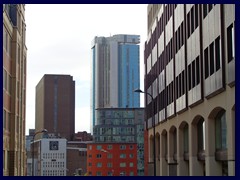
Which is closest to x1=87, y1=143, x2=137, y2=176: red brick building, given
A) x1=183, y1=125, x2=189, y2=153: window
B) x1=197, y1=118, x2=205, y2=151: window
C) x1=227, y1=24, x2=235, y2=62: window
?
x1=183, y1=125, x2=189, y2=153: window

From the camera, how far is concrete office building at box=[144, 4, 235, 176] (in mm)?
27031

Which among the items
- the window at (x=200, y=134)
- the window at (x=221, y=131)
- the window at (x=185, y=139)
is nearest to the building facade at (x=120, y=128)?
the window at (x=185, y=139)

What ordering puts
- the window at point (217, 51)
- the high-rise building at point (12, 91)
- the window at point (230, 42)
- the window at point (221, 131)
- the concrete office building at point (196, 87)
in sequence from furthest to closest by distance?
the high-rise building at point (12, 91) → the window at point (221, 131) → the window at point (217, 51) → the concrete office building at point (196, 87) → the window at point (230, 42)

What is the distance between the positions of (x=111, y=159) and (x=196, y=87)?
9807cm

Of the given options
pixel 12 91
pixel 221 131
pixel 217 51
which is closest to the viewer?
pixel 217 51

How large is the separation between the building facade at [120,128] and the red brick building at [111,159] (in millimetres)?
846

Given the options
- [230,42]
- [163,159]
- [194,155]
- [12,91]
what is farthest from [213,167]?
[12,91]

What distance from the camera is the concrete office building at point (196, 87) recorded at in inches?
1064

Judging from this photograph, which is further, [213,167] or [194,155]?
[194,155]

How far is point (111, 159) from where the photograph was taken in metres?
131

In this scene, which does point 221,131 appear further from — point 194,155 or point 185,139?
point 185,139

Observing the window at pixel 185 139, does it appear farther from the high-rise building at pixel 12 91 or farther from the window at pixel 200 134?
the high-rise building at pixel 12 91
